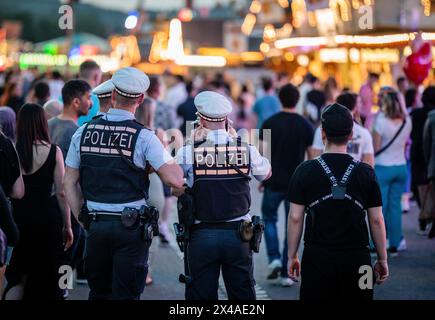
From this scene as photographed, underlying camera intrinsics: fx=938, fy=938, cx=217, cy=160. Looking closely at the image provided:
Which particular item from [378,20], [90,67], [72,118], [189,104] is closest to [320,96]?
[189,104]

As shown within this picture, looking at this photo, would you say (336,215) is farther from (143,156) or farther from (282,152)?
(282,152)

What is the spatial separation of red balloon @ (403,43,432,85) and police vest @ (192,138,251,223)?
9.44 m

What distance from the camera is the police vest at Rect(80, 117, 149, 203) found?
628 centimetres

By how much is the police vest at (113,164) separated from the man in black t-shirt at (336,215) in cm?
109

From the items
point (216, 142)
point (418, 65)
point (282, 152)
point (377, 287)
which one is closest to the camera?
point (216, 142)

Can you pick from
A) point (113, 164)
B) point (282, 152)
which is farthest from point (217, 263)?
point (282, 152)

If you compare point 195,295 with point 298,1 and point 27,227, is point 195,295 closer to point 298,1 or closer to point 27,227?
point 27,227

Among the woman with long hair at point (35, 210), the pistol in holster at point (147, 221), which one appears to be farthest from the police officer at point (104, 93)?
the pistol in holster at point (147, 221)

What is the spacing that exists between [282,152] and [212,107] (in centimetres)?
339

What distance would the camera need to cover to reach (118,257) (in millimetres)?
6258

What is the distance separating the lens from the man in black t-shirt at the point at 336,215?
19.3ft

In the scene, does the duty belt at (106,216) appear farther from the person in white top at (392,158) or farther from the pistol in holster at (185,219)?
the person in white top at (392,158)

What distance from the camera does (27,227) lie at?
24.5 feet
